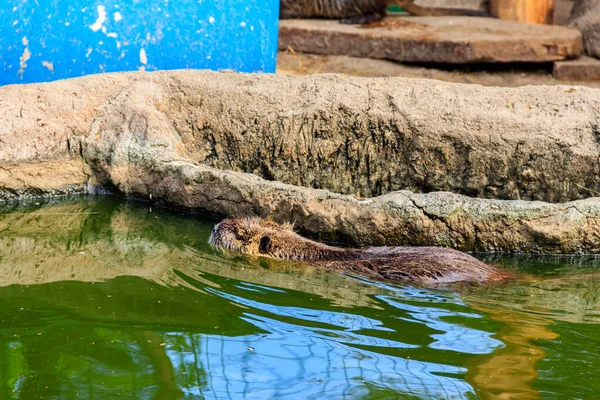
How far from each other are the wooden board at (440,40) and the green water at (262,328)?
4.99m

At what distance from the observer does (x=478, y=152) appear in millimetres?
6262

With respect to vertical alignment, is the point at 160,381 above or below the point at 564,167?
below

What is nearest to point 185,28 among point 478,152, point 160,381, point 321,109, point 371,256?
point 321,109

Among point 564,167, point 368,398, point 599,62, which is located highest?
point 599,62

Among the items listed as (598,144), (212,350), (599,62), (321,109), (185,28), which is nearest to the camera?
(212,350)

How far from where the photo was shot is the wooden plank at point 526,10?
11.4 metres

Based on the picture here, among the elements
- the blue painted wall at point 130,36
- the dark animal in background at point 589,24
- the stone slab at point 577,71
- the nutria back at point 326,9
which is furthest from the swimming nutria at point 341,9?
the blue painted wall at point 130,36

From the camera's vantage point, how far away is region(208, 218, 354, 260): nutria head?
17.8 ft

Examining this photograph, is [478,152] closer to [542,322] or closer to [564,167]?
[564,167]

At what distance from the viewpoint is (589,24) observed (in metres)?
10.6

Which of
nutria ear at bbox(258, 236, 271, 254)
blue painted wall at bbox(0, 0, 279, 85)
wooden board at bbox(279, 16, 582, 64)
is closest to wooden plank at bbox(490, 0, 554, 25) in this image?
wooden board at bbox(279, 16, 582, 64)

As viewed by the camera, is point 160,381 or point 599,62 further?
point 599,62

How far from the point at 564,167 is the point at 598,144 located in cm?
27

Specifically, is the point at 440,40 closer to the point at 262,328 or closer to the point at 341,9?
the point at 341,9
